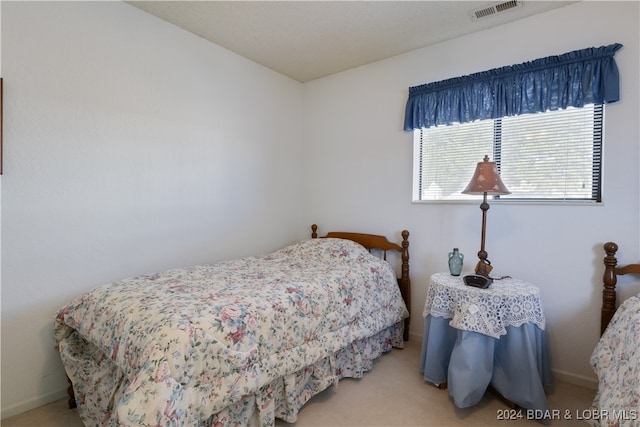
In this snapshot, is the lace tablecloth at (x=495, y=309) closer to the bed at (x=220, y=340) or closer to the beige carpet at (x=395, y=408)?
the beige carpet at (x=395, y=408)

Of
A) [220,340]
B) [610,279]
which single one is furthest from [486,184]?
[220,340]

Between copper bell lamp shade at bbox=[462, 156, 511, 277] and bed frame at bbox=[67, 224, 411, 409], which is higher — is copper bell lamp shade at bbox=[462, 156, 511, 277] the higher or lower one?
the higher one

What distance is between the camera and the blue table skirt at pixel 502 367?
1.83m

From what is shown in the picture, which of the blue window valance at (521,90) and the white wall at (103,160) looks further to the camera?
the blue window valance at (521,90)

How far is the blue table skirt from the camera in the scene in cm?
183

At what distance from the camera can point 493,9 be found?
Answer: 2.29 m

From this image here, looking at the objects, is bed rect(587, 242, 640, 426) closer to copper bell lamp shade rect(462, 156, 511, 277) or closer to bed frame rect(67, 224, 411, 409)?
copper bell lamp shade rect(462, 156, 511, 277)

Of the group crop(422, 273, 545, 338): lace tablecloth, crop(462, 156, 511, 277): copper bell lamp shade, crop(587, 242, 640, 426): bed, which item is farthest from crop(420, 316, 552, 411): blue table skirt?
crop(462, 156, 511, 277): copper bell lamp shade

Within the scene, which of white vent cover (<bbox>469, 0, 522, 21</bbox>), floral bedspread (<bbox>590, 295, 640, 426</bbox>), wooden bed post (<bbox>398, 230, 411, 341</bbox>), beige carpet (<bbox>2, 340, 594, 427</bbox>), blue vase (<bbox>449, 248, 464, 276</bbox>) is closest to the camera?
floral bedspread (<bbox>590, 295, 640, 426</bbox>)

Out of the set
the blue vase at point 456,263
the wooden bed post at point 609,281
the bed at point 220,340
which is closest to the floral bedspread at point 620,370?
the wooden bed post at point 609,281

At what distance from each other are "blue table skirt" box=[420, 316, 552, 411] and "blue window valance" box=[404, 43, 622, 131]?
1.49 m

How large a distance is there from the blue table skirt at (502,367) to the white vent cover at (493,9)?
80.5 inches

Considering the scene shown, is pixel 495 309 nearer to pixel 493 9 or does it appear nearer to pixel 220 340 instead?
pixel 220 340

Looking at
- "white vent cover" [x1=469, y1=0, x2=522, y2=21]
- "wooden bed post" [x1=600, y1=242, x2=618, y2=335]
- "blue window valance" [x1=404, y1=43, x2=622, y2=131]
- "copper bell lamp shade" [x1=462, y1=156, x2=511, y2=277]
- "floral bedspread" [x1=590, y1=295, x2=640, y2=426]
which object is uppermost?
"white vent cover" [x1=469, y1=0, x2=522, y2=21]
